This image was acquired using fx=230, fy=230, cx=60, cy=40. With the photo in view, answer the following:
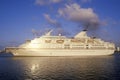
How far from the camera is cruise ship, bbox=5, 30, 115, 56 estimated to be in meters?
71.6

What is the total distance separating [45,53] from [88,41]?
15388 mm

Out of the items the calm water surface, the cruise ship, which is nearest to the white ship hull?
the cruise ship

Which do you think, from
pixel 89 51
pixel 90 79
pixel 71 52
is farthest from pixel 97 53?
pixel 90 79

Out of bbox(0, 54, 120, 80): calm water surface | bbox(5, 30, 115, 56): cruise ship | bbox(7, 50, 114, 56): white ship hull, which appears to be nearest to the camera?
bbox(0, 54, 120, 80): calm water surface

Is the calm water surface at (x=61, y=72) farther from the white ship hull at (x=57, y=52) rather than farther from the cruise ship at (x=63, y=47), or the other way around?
the cruise ship at (x=63, y=47)

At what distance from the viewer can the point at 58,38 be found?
75.1 meters

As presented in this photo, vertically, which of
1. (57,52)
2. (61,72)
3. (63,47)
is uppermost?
(63,47)

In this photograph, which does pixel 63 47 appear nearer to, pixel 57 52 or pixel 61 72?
pixel 57 52

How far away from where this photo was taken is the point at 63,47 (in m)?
73.7

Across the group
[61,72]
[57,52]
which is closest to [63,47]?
[57,52]

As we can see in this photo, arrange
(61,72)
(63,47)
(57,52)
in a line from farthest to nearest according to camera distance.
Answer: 1. (63,47)
2. (57,52)
3. (61,72)

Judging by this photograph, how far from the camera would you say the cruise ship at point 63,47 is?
235 feet

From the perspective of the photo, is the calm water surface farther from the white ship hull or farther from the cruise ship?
the cruise ship

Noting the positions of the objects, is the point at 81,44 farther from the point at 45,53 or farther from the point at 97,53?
the point at 45,53
